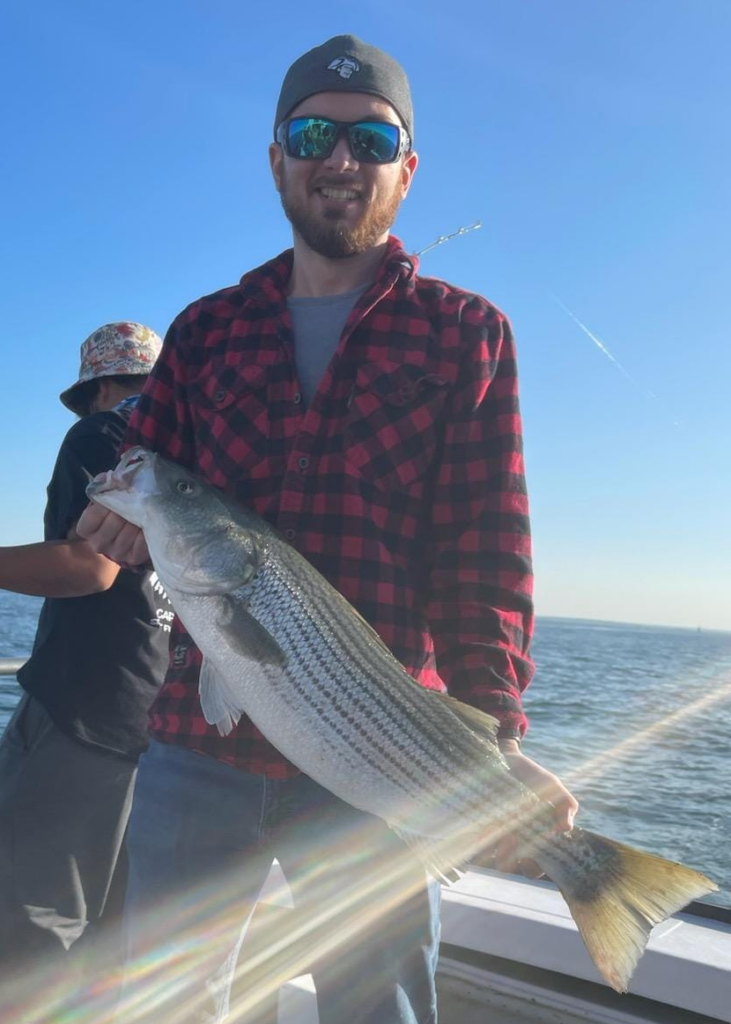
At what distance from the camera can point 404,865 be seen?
2.75 meters

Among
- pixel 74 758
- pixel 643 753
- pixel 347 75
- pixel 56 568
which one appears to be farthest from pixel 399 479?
pixel 643 753

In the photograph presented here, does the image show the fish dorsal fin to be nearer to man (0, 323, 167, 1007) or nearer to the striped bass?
the striped bass

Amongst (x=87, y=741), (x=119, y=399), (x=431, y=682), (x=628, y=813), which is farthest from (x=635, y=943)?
(x=628, y=813)

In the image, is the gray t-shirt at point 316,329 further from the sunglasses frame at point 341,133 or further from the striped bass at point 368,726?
the striped bass at point 368,726

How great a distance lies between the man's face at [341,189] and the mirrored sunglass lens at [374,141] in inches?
0.9

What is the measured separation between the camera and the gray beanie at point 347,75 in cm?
315

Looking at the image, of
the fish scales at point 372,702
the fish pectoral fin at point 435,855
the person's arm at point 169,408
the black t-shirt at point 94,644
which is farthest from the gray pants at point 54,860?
the fish pectoral fin at point 435,855

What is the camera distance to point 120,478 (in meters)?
2.99

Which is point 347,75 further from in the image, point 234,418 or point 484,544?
point 484,544

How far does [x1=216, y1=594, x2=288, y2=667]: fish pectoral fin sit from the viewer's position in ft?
8.78

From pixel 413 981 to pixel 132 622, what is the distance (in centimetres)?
226

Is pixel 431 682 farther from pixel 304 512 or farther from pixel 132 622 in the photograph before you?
pixel 132 622

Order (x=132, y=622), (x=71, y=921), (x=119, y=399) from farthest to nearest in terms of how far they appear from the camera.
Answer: (x=119, y=399) → (x=132, y=622) → (x=71, y=921)

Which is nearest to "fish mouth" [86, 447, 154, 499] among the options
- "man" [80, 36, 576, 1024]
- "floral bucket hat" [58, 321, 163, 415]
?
"man" [80, 36, 576, 1024]
